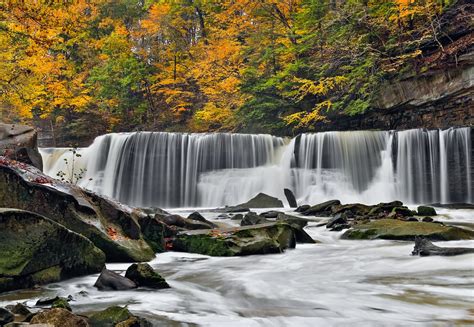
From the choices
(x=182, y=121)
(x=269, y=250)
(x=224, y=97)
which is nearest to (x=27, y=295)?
(x=269, y=250)

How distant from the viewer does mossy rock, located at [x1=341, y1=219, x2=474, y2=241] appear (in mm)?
7312

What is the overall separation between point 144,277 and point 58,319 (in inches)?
72.8

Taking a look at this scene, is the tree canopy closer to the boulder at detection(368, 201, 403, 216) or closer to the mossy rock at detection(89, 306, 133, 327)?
the boulder at detection(368, 201, 403, 216)

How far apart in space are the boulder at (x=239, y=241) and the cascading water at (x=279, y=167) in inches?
389

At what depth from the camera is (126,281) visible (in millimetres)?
4438

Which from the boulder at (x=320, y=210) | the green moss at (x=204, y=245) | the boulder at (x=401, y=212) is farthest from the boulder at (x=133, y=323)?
the boulder at (x=320, y=210)

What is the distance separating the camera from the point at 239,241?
6867 millimetres

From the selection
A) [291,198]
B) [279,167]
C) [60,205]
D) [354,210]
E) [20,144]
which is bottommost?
[354,210]

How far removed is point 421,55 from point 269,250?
14586 mm

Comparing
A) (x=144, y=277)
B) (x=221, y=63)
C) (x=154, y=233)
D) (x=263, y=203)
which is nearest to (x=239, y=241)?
(x=154, y=233)

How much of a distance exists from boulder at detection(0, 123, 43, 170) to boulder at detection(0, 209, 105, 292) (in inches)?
335

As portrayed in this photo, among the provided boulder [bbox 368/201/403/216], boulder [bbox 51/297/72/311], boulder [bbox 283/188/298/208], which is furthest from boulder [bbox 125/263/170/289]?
boulder [bbox 283/188/298/208]

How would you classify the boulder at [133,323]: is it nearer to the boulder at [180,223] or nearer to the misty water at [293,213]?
the misty water at [293,213]

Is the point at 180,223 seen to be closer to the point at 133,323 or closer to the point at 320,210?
the point at 320,210
